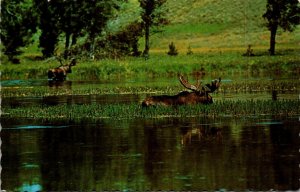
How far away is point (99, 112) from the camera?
3041 centimetres

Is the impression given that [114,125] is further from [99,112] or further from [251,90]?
[251,90]

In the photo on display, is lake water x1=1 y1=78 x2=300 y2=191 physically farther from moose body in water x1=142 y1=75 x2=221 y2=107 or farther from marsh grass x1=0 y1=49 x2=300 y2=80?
marsh grass x1=0 y1=49 x2=300 y2=80

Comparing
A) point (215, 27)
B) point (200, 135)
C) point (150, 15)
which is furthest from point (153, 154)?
point (215, 27)

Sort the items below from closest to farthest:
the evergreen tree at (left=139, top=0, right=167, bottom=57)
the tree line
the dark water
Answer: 1. the dark water
2. the tree line
3. the evergreen tree at (left=139, top=0, right=167, bottom=57)

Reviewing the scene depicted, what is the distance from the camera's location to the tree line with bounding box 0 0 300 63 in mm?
51062

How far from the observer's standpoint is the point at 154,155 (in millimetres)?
19422

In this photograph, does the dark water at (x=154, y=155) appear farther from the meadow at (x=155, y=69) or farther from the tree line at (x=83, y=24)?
the tree line at (x=83, y=24)

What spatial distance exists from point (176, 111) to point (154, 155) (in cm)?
1023

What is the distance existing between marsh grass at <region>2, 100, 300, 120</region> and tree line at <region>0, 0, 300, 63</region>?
58.2 ft

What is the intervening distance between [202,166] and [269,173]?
160cm

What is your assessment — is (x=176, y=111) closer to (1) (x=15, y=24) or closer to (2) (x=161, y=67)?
(1) (x=15, y=24)

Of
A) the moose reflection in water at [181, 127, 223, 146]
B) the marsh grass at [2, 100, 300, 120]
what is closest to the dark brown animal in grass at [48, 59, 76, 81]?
the marsh grass at [2, 100, 300, 120]

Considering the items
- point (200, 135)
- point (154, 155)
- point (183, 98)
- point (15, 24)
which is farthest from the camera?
point (15, 24)

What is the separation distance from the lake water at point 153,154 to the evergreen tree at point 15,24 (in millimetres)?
20537
